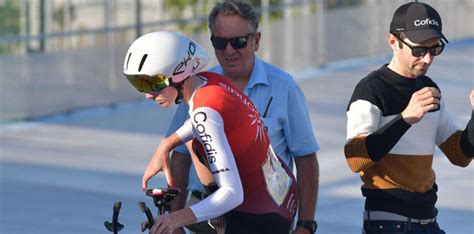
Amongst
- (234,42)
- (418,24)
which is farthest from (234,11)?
(418,24)

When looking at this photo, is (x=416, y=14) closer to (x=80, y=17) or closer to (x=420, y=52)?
(x=420, y=52)

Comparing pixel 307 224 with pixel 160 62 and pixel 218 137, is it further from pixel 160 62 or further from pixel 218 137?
pixel 160 62

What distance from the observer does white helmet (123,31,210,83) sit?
4398mm

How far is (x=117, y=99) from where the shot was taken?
19328 mm

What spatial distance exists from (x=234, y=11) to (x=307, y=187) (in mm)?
804

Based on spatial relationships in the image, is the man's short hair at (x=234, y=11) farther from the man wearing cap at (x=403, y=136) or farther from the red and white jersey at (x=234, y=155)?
the red and white jersey at (x=234, y=155)

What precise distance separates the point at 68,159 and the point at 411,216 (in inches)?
365

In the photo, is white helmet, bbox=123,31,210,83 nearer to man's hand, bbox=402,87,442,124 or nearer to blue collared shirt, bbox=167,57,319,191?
man's hand, bbox=402,87,442,124

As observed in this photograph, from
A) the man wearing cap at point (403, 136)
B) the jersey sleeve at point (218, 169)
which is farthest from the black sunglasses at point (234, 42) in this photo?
the jersey sleeve at point (218, 169)

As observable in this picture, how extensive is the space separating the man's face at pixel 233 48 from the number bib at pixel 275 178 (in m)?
0.80

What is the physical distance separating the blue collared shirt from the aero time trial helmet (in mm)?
990

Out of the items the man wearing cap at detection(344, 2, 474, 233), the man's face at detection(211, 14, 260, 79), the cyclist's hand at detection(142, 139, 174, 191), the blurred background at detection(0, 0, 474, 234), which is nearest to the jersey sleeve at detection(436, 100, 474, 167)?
the man wearing cap at detection(344, 2, 474, 233)

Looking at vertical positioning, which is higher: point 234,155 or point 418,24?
point 418,24

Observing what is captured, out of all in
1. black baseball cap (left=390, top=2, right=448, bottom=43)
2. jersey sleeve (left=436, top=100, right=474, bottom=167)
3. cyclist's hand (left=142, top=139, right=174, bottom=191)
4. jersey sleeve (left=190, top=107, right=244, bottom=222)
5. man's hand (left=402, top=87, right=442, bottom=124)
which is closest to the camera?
jersey sleeve (left=190, top=107, right=244, bottom=222)
